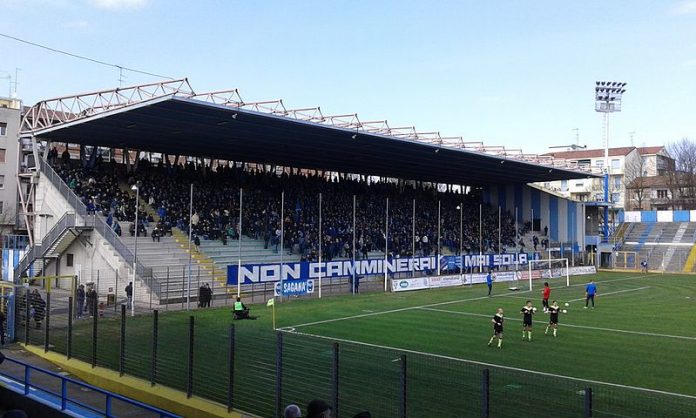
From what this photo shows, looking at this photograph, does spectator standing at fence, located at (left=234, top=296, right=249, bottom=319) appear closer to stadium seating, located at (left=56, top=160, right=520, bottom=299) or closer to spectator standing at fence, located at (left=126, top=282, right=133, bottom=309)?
stadium seating, located at (left=56, top=160, right=520, bottom=299)

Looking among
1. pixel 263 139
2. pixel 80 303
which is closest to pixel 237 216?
pixel 263 139

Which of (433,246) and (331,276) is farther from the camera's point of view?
(433,246)

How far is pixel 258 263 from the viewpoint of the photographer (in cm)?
3831

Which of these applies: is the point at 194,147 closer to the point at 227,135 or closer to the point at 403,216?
the point at 227,135

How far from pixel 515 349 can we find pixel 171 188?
3163 cm

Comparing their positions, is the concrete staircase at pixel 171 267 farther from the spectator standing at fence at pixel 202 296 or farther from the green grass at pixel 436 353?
the green grass at pixel 436 353

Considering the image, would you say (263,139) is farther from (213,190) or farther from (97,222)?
(97,222)

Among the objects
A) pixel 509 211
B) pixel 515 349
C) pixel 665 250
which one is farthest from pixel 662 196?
pixel 515 349

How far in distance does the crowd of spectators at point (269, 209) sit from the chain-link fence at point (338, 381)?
19.0 meters

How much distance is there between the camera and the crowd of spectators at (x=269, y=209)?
43156 millimetres

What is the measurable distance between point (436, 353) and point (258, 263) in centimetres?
1893

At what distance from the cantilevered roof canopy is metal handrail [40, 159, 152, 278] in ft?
8.85

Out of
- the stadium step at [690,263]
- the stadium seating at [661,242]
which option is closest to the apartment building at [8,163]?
the stadium seating at [661,242]

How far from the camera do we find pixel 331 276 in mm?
41562
